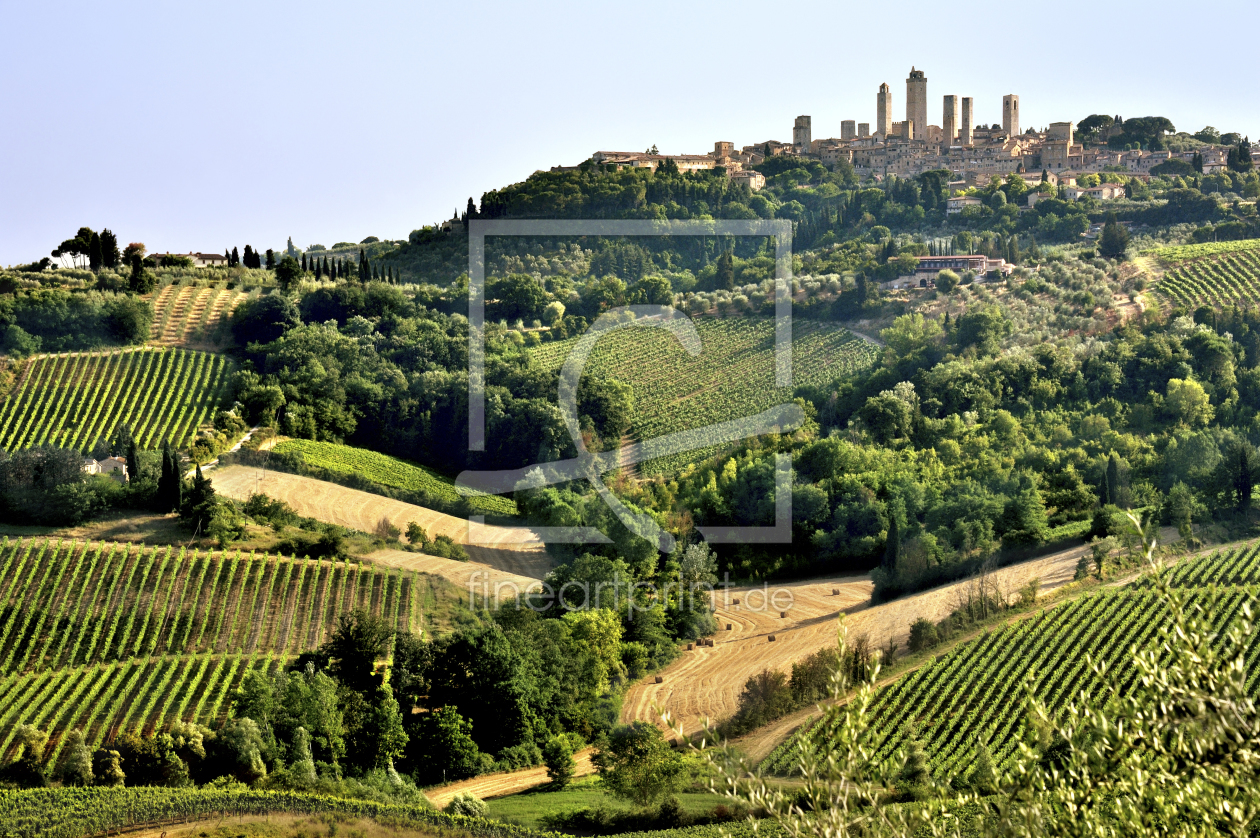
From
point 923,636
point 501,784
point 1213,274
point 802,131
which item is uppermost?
point 802,131

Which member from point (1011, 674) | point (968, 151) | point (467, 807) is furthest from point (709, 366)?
point (968, 151)

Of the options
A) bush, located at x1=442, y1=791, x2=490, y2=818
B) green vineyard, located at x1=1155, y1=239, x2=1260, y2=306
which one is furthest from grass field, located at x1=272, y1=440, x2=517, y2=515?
green vineyard, located at x1=1155, y1=239, x2=1260, y2=306

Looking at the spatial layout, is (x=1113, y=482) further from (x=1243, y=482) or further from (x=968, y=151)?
(x=968, y=151)

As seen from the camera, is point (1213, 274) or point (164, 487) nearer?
point (164, 487)

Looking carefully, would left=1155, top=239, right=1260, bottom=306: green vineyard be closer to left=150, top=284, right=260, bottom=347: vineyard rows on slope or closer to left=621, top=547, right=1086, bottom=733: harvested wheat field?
left=621, top=547, right=1086, bottom=733: harvested wheat field

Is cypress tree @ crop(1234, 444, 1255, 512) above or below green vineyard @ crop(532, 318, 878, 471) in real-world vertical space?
below

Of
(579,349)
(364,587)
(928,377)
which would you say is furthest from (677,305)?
(364,587)
